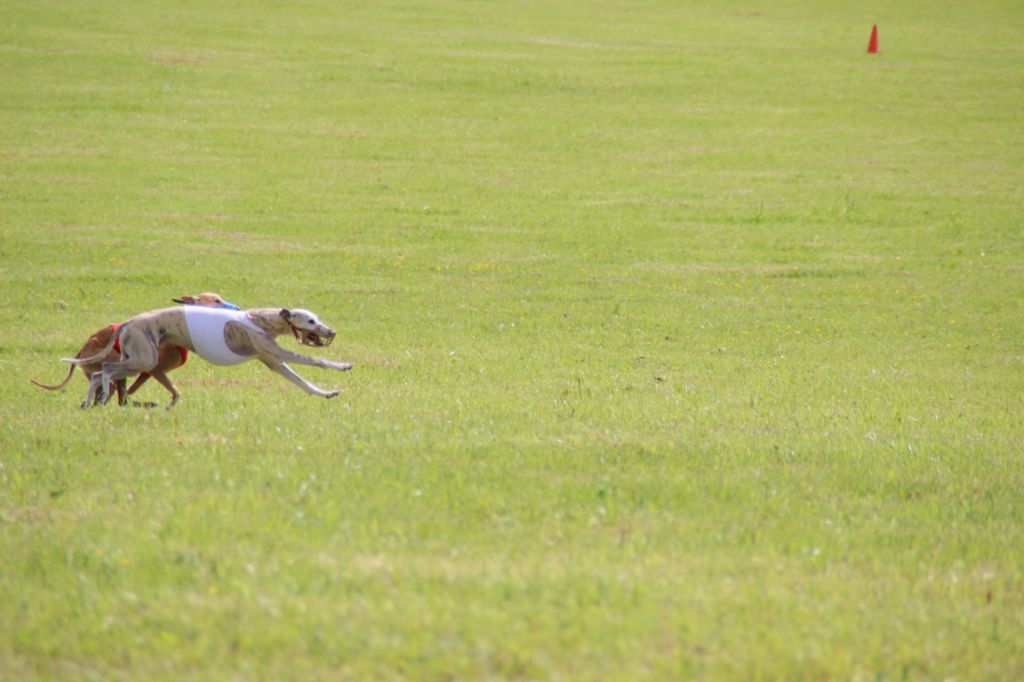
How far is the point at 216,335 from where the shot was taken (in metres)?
10.8

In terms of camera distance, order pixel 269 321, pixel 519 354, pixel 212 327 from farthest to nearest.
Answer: pixel 519 354, pixel 269 321, pixel 212 327

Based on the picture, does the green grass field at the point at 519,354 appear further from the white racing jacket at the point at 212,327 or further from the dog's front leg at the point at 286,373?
the white racing jacket at the point at 212,327

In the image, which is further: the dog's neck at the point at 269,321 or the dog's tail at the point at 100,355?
the dog's tail at the point at 100,355

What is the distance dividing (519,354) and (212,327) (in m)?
6.53

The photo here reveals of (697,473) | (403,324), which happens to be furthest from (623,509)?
(403,324)

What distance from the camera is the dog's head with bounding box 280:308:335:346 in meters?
10.9

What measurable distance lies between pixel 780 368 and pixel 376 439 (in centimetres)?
786

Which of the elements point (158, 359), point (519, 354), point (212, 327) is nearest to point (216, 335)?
point (212, 327)

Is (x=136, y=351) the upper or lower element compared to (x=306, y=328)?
lower

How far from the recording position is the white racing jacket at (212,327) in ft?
35.5

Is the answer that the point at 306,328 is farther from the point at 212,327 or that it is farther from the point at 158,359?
the point at 158,359

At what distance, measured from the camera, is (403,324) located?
19219 mm

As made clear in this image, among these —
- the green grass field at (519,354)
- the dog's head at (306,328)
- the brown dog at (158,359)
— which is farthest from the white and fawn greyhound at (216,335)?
the green grass field at (519,354)

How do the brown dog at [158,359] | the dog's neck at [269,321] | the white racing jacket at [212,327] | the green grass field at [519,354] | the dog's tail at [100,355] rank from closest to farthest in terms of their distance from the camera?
the green grass field at [519,354]
the white racing jacket at [212,327]
the dog's neck at [269,321]
the dog's tail at [100,355]
the brown dog at [158,359]
